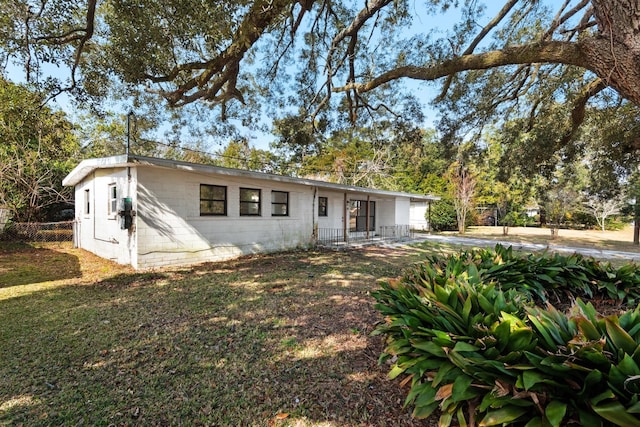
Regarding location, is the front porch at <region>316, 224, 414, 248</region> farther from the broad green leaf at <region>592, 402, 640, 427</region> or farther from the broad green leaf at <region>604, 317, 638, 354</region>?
the broad green leaf at <region>592, 402, 640, 427</region>

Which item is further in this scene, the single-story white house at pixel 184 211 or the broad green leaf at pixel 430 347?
the single-story white house at pixel 184 211

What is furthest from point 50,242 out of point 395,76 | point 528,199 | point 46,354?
point 528,199

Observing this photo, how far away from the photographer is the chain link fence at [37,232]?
11.2 metres

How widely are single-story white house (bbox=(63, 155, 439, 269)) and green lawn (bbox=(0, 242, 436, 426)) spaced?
1.69 m

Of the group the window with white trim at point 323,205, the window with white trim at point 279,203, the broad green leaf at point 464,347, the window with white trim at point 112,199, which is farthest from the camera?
the window with white trim at point 323,205

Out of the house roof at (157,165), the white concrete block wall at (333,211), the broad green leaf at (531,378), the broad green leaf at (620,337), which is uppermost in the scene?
the house roof at (157,165)

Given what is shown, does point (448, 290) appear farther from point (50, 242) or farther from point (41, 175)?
point (41, 175)

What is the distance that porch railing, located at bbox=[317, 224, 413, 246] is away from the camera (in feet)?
43.9

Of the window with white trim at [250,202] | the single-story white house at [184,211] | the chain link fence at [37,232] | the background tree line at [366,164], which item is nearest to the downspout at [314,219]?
the single-story white house at [184,211]

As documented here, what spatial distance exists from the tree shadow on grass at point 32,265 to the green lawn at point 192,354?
0.38 meters

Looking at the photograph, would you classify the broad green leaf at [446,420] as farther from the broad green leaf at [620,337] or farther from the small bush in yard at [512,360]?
the broad green leaf at [620,337]

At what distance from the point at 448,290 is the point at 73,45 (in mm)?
9416

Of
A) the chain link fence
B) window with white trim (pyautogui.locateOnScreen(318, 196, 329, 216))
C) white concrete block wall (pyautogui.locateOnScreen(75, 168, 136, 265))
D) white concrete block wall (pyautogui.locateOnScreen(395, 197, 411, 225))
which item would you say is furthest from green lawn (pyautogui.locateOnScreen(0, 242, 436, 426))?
white concrete block wall (pyautogui.locateOnScreen(395, 197, 411, 225))

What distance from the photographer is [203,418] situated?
223 centimetres
